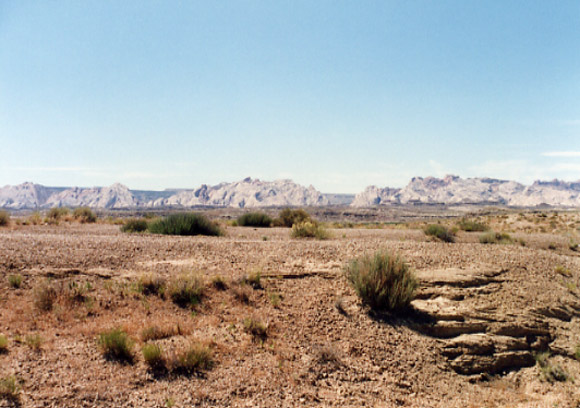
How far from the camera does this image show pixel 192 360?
6000 millimetres

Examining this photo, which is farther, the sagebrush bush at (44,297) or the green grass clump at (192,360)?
the sagebrush bush at (44,297)

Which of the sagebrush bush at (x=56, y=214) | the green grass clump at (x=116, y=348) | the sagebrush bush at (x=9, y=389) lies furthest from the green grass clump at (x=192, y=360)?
the sagebrush bush at (x=56, y=214)

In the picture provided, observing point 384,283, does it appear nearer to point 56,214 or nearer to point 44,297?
point 44,297

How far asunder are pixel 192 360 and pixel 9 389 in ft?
7.70

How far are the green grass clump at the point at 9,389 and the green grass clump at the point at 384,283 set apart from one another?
6.48m

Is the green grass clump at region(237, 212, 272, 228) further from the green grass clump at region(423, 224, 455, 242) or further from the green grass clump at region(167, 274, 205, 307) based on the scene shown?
the green grass clump at region(167, 274, 205, 307)

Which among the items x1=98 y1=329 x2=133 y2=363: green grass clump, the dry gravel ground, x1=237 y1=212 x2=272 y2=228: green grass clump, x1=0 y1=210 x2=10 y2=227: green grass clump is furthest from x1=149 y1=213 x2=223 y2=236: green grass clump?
x1=98 y1=329 x2=133 y2=363: green grass clump

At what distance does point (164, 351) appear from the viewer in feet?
20.4

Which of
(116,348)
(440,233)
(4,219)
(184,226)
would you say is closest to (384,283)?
(116,348)

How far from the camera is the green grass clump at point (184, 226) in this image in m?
16.5

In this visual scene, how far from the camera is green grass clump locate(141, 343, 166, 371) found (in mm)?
5926

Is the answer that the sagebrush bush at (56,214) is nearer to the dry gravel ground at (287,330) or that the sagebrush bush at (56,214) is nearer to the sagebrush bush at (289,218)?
the sagebrush bush at (289,218)

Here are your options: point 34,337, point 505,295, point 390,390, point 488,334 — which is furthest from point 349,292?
point 34,337

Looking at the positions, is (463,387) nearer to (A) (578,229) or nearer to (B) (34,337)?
(B) (34,337)
